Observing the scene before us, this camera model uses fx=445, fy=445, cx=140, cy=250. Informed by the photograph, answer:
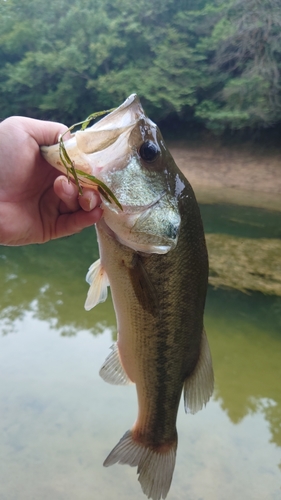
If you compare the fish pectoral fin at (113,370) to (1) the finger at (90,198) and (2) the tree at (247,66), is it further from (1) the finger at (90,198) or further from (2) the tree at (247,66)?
(2) the tree at (247,66)

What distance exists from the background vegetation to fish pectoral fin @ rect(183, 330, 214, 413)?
39.5 ft

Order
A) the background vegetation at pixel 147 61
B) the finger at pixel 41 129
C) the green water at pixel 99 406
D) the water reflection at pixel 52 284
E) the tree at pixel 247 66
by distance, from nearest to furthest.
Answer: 1. the finger at pixel 41 129
2. the green water at pixel 99 406
3. the water reflection at pixel 52 284
4. the tree at pixel 247 66
5. the background vegetation at pixel 147 61

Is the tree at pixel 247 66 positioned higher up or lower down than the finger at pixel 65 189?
lower down

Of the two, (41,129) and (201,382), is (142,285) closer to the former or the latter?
(201,382)

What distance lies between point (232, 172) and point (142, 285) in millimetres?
11783

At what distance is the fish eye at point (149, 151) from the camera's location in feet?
3.84

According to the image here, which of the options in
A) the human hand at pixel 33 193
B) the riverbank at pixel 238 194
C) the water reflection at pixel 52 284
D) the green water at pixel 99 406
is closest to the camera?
the human hand at pixel 33 193

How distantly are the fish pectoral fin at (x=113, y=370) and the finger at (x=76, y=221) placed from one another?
43cm

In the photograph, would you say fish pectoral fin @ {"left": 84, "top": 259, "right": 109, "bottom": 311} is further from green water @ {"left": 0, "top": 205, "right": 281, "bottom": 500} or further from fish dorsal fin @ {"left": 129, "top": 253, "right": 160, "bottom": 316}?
green water @ {"left": 0, "top": 205, "right": 281, "bottom": 500}

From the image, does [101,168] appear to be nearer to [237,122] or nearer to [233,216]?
[233,216]

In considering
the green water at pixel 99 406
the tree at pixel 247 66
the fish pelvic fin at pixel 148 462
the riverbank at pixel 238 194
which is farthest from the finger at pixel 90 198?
the tree at pixel 247 66

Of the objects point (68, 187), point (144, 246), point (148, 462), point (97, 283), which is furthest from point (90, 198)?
A: point (148, 462)

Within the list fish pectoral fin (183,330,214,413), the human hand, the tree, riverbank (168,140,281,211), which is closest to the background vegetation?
the tree

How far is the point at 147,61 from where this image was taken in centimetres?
1434
